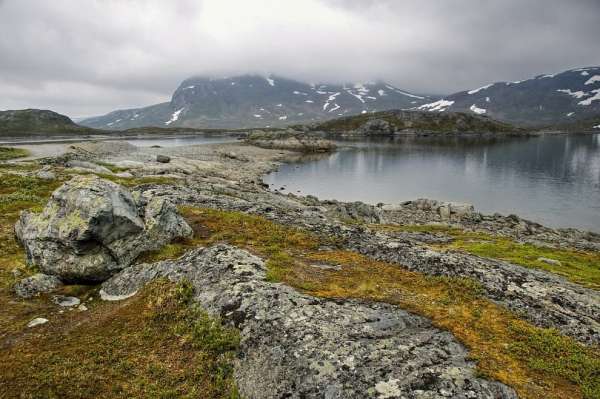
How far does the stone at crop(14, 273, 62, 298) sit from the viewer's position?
15.9m

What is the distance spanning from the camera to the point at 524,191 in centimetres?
8338

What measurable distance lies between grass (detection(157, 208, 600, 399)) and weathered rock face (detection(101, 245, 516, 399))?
758 mm

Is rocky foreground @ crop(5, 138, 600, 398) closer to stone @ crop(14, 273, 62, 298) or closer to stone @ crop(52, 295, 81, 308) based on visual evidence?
stone @ crop(14, 273, 62, 298)

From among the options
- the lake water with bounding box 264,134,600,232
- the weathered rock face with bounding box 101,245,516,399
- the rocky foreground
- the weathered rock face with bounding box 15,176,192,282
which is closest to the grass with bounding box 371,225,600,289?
the rocky foreground

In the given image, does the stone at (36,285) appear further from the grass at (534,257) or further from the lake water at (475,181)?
the lake water at (475,181)

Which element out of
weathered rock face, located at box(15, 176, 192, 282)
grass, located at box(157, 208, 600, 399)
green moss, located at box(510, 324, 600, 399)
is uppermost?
weathered rock face, located at box(15, 176, 192, 282)

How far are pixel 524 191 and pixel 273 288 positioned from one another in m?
86.6

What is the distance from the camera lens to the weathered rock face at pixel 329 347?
32.5ft

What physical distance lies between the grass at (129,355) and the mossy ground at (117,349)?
26 mm

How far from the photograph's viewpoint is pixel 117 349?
12117 mm

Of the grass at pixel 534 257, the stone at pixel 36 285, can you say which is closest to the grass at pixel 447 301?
the stone at pixel 36 285

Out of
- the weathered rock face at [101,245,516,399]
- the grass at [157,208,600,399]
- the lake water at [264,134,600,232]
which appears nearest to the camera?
the weathered rock face at [101,245,516,399]

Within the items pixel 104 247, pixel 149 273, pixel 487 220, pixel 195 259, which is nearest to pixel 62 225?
pixel 104 247

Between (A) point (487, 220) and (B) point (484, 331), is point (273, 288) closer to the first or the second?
(B) point (484, 331)
